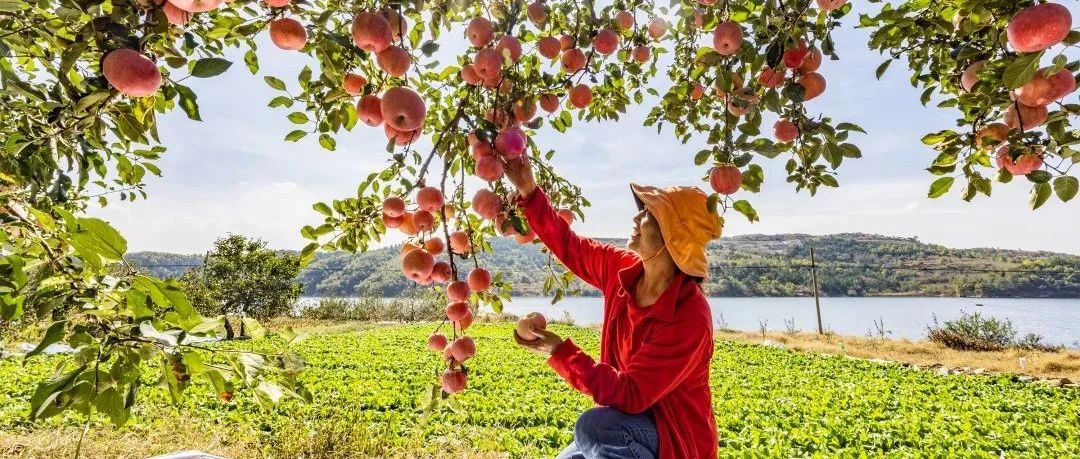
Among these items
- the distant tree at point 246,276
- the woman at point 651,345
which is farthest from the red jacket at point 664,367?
the distant tree at point 246,276

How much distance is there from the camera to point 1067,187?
45.4 inches

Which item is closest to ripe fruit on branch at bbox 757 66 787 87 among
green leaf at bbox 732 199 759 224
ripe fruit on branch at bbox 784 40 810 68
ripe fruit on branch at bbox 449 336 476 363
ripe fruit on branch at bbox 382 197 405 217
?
ripe fruit on branch at bbox 784 40 810 68

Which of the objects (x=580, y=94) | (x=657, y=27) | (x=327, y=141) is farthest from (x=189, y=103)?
(x=657, y=27)

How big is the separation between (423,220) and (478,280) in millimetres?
389

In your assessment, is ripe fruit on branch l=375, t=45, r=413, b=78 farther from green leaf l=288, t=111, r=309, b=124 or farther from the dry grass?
the dry grass

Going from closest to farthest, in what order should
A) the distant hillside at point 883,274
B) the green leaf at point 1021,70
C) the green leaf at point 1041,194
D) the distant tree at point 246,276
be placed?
the green leaf at point 1021,70 < the green leaf at point 1041,194 < the distant tree at point 246,276 < the distant hillside at point 883,274

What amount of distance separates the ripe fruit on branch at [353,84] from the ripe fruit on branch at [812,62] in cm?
127

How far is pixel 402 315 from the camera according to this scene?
32.6 m

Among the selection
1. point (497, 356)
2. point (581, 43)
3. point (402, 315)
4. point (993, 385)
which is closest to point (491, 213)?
point (581, 43)

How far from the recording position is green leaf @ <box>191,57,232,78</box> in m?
0.90

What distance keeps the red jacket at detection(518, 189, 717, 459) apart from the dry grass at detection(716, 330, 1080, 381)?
49.5ft

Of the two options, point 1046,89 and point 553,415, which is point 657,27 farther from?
point 553,415

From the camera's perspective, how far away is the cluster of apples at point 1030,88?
3.19ft

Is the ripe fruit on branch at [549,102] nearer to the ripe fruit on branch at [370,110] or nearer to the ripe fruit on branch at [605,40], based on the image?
the ripe fruit on branch at [605,40]
